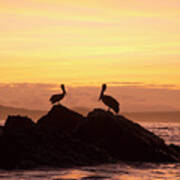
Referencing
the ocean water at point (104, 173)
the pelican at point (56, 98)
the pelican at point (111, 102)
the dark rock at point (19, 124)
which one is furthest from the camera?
the pelican at point (56, 98)

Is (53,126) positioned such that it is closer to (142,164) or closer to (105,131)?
(105,131)

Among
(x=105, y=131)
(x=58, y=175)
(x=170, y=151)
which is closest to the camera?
(x=58, y=175)

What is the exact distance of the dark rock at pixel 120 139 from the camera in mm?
27141

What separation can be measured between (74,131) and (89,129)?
902 mm

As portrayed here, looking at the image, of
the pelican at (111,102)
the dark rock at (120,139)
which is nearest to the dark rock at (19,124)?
the dark rock at (120,139)

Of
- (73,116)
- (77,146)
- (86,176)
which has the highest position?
(73,116)

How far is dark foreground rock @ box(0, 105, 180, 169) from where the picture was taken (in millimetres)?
24406

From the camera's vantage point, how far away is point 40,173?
21.7m

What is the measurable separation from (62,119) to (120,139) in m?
4.58

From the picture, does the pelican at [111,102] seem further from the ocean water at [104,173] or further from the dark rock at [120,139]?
the ocean water at [104,173]

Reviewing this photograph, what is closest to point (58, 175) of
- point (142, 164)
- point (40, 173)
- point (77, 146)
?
point (40, 173)

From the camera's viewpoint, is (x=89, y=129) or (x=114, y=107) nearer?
(x=89, y=129)

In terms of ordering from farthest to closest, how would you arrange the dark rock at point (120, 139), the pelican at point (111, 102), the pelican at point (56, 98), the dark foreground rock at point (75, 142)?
the pelican at point (56, 98), the pelican at point (111, 102), the dark rock at point (120, 139), the dark foreground rock at point (75, 142)

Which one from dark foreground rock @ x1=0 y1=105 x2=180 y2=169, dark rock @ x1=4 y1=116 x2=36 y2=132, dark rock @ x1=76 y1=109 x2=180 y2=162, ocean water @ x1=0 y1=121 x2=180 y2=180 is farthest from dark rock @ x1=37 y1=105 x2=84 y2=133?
ocean water @ x1=0 y1=121 x2=180 y2=180
